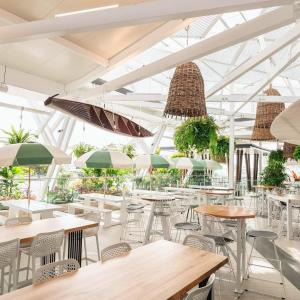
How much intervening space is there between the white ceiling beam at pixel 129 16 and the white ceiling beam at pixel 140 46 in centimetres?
204

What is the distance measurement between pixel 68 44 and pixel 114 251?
319 cm

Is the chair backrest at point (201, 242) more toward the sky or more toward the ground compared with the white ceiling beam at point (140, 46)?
more toward the ground

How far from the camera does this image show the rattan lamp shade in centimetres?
352

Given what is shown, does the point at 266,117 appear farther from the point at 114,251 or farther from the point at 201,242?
the point at 114,251

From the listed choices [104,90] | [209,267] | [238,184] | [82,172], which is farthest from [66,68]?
[238,184]

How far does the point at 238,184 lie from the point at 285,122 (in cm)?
910

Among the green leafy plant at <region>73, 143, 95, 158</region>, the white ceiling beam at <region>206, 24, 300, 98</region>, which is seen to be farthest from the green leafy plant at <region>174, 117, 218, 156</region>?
the green leafy plant at <region>73, 143, 95, 158</region>

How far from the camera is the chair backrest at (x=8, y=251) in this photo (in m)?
2.84

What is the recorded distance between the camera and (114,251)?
2.83m

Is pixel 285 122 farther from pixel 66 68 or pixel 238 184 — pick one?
pixel 238 184

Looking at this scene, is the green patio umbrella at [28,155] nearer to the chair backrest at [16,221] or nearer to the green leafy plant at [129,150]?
the chair backrest at [16,221]

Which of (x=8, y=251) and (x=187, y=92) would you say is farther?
(x=187, y=92)

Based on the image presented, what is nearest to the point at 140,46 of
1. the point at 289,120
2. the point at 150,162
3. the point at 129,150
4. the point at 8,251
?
the point at 289,120

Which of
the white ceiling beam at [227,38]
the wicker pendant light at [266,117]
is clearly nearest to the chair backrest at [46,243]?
the white ceiling beam at [227,38]
